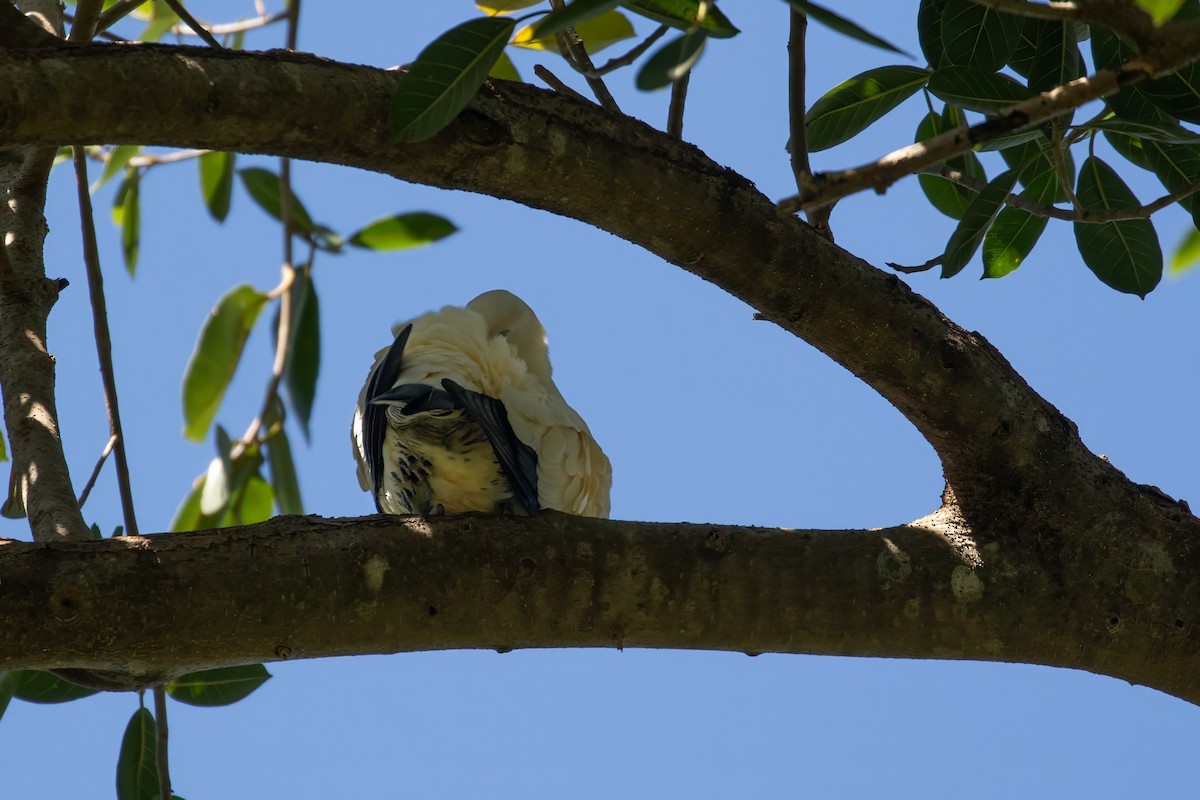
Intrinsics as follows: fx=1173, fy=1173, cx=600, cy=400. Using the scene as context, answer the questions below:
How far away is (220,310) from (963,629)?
5.00 ft

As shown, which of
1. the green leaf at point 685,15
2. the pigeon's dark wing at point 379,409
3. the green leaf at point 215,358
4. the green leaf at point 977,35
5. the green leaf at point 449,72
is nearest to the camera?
the green leaf at point 685,15

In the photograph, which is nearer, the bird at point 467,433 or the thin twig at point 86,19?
the thin twig at point 86,19

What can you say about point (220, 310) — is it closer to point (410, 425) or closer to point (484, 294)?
point (410, 425)

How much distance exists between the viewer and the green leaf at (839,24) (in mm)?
1285

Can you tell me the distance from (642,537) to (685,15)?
32.0 inches

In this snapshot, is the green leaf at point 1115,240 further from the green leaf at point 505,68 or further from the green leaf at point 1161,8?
the green leaf at point 505,68

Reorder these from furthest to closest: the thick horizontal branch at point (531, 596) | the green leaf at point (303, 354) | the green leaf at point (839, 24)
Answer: the green leaf at point (303, 354)
the thick horizontal branch at point (531, 596)
the green leaf at point (839, 24)

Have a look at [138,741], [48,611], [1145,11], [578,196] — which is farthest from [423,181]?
[138,741]

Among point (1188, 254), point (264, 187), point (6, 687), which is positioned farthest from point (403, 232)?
point (1188, 254)

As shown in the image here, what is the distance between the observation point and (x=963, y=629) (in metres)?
2.00

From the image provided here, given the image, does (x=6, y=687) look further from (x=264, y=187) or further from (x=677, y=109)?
(x=677, y=109)

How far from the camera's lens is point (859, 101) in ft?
7.11

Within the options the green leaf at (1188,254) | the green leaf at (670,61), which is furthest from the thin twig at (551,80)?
the green leaf at (1188,254)

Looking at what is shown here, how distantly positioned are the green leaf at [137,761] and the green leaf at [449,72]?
4.63 feet
